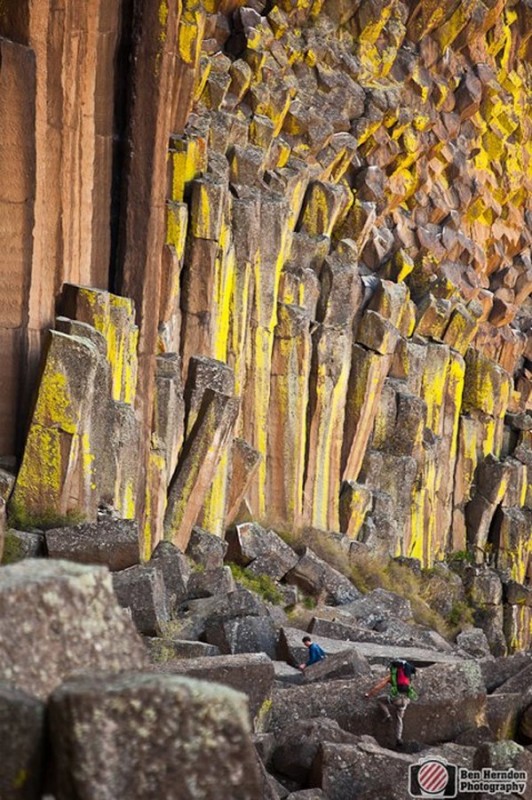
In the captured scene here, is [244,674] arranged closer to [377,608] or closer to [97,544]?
[97,544]

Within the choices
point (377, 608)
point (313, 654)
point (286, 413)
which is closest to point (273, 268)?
point (286, 413)

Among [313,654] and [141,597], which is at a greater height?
[141,597]

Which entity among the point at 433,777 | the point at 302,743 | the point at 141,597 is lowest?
the point at 433,777

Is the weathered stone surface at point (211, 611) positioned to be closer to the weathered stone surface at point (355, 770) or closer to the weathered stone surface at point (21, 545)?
the weathered stone surface at point (21, 545)

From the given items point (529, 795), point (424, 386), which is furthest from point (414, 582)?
point (529, 795)

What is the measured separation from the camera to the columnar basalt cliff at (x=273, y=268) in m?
18.5

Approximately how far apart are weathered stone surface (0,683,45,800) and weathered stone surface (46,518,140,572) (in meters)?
11.1

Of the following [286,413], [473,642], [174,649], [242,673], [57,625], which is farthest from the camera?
[286,413]

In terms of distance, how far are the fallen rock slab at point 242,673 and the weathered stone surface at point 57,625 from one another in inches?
270

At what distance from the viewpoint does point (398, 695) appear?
43.2ft

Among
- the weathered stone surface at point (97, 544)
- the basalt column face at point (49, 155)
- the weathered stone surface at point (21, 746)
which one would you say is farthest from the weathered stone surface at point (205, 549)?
the weathered stone surface at point (21, 746)

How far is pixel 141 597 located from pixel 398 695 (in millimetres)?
3720

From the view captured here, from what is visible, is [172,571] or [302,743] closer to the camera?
[302,743]

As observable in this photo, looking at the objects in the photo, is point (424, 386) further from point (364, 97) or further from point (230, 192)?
point (230, 192)
